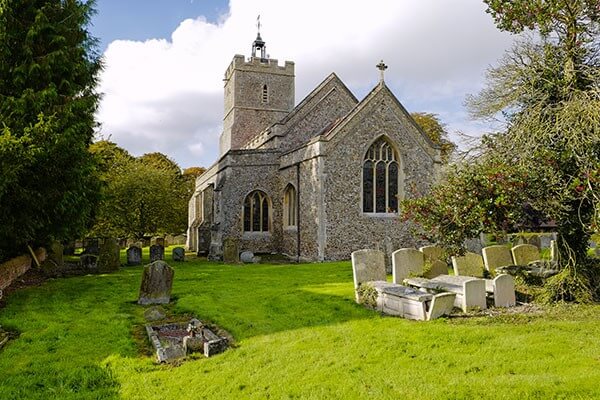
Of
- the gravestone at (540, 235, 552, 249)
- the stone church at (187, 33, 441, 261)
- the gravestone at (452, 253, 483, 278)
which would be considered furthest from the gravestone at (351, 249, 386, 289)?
the gravestone at (540, 235, 552, 249)

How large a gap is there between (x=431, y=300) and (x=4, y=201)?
9464 millimetres

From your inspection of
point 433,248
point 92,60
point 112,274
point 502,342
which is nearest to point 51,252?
point 112,274

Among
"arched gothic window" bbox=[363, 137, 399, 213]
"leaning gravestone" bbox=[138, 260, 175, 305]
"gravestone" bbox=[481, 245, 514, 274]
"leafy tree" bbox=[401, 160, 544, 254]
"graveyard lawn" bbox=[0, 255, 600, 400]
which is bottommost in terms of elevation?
"graveyard lawn" bbox=[0, 255, 600, 400]

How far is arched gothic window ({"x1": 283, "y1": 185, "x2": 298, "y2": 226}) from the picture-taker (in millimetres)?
21812

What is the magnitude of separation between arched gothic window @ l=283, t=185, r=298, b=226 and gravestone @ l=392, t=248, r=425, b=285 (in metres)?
11.3

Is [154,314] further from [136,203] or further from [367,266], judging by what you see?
[136,203]

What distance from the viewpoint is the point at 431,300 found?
788 centimetres

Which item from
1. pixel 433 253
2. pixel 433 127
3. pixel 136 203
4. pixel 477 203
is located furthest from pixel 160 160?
pixel 477 203

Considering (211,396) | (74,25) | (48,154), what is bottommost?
(211,396)

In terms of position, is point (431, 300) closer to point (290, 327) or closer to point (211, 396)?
point (290, 327)

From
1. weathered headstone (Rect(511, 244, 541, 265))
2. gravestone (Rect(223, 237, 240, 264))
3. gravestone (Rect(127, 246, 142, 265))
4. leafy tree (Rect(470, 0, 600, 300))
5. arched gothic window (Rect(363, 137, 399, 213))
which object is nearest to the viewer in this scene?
leafy tree (Rect(470, 0, 600, 300))

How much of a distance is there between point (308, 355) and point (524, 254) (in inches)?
341

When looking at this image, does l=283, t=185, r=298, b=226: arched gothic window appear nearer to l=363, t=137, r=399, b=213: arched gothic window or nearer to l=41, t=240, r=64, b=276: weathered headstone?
l=363, t=137, r=399, b=213: arched gothic window

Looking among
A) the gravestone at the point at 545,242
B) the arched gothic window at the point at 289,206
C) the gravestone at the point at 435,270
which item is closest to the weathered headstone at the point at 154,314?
the gravestone at the point at 435,270
